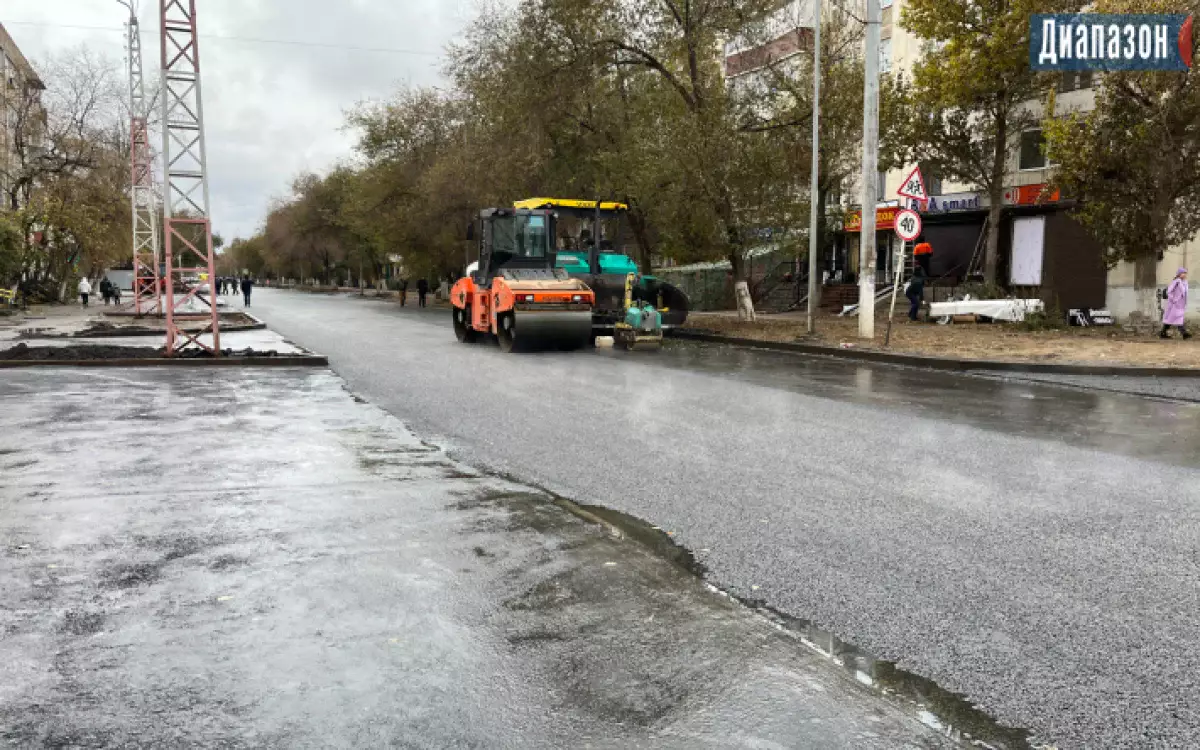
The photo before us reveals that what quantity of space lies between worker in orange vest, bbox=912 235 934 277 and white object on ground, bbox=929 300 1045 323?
5910mm

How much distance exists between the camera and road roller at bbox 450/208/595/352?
18016 mm

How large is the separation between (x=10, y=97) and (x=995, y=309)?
41.5 metres

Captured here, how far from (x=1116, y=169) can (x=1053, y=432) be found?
1658cm

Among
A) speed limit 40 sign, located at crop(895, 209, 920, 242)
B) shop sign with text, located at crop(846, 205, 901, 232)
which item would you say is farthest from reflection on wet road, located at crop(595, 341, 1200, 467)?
shop sign with text, located at crop(846, 205, 901, 232)

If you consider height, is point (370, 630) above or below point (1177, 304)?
below

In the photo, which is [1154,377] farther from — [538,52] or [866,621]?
[538,52]

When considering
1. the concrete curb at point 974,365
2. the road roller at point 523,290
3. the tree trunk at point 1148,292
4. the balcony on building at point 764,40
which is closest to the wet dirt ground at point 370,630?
the road roller at point 523,290

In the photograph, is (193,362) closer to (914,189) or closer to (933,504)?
(933,504)

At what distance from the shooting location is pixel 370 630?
12.7ft

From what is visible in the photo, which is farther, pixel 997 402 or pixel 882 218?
pixel 882 218

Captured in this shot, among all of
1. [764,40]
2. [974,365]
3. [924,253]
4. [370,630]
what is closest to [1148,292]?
[924,253]
